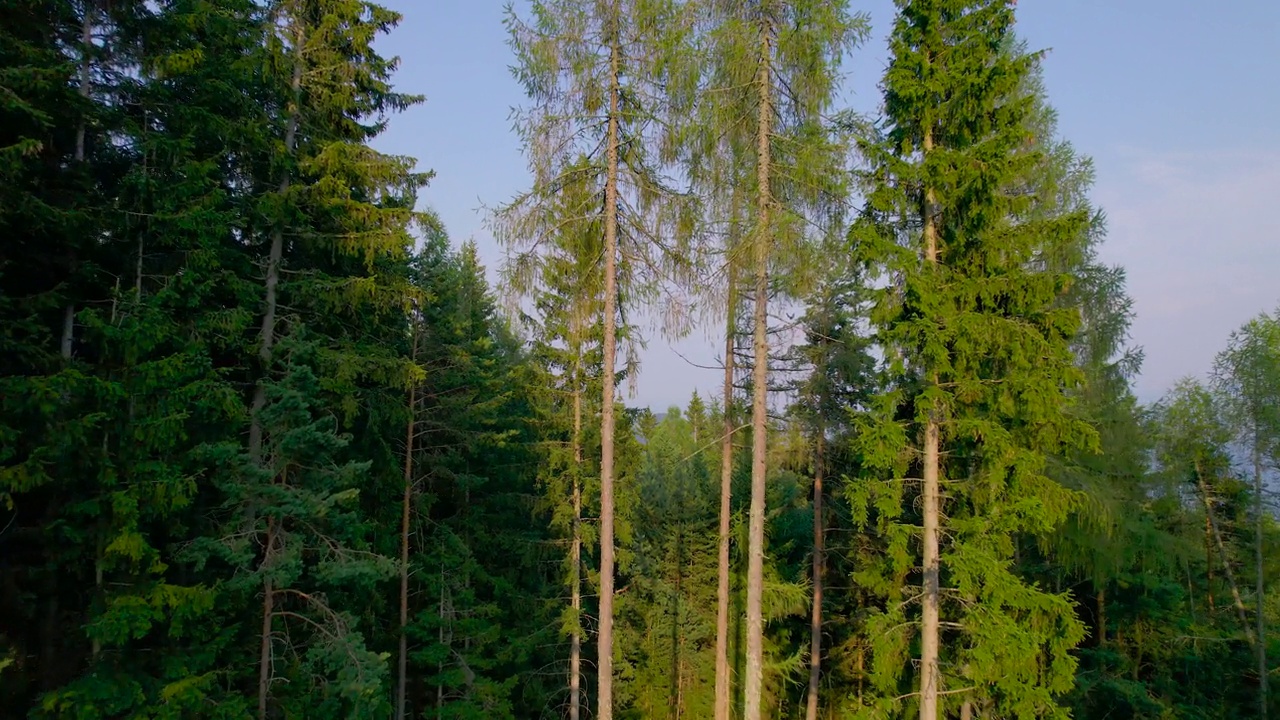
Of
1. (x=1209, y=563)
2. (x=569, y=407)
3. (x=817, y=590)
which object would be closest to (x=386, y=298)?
(x=569, y=407)

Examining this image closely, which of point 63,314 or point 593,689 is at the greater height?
point 63,314

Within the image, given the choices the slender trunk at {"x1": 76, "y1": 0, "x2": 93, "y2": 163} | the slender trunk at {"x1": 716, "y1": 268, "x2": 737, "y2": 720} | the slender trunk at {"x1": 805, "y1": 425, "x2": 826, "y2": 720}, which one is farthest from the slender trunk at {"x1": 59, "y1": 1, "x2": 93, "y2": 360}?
the slender trunk at {"x1": 805, "y1": 425, "x2": 826, "y2": 720}

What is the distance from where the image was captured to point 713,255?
30.3ft

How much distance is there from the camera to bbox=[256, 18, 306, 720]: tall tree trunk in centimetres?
892

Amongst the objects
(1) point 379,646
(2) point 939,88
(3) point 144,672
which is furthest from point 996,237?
(1) point 379,646

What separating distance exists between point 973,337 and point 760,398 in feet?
9.50

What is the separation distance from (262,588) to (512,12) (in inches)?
351

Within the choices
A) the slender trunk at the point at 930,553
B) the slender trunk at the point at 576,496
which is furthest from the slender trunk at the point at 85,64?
Result: the slender trunk at the point at 930,553

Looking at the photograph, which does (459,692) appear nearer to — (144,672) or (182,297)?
(144,672)

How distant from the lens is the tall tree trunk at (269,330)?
8.92 metres

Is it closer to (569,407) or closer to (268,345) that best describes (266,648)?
(268,345)

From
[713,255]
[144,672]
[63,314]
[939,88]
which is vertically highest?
[939,88]

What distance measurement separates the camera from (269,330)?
9.68 metres

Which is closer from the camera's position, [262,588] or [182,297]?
[182,297]
